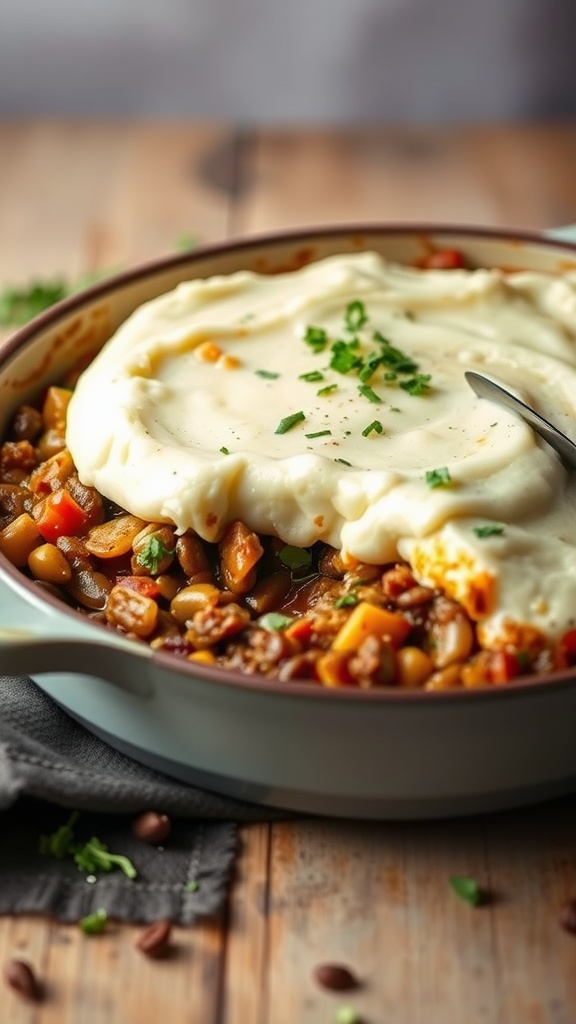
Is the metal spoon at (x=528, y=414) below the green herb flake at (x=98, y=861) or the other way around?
the other way around

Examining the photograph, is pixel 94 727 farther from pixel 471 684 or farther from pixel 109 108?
pixel 109 108

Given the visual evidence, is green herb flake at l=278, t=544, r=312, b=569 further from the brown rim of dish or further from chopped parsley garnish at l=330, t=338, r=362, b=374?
chopped parsley garnish at l=330, t=338, r=362, b=374

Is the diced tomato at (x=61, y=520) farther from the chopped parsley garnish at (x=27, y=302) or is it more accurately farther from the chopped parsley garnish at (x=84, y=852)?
the chopped parsley garnish at (x=27, y=302)

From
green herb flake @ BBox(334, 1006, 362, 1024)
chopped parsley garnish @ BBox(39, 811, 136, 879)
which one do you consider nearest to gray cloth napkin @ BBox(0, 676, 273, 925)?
chopped parsley garnish @ BBox(39, 811, 136, 879)

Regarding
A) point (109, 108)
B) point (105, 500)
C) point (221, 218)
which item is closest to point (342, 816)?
point (105, 500)

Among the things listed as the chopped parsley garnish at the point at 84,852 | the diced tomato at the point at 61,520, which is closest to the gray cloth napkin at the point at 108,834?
the chopped parsley garnish at the point at 84,852

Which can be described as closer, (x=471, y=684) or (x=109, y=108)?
(x=471, y=684)
